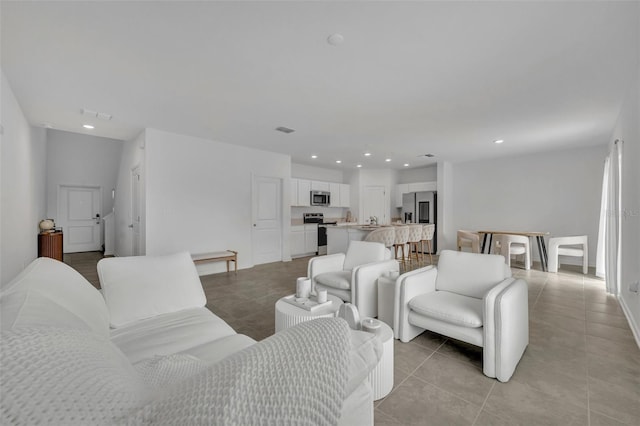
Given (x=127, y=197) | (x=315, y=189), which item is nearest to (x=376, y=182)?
(x=315, y=189)

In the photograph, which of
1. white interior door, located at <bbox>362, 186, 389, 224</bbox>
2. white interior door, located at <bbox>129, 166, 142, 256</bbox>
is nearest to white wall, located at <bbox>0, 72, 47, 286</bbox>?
white interior door, located at <bbox>129, 166, 142, 256</bbox>

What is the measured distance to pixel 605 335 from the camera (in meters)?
2.61

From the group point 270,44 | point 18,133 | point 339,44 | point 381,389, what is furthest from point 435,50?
point 18,133

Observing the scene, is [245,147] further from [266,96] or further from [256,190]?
[266,96]

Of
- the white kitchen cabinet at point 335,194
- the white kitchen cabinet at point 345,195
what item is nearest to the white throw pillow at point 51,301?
the white kitchen cabinet at point 335,194

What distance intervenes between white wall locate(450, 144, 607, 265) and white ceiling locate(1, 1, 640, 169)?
1.74 m

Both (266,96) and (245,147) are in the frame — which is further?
(245,147)

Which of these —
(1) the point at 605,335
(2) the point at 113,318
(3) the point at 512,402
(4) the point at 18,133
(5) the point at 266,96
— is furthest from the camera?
(4) the point at 18,133

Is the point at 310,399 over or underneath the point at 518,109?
underneath

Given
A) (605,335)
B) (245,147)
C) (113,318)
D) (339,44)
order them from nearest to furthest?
(113,318)
(339,44)
(605,335)
(245,147)

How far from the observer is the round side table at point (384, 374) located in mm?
1688

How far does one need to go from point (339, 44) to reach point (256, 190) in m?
4.11

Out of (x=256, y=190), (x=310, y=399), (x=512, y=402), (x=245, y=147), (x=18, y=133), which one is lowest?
(x=512, y=402)

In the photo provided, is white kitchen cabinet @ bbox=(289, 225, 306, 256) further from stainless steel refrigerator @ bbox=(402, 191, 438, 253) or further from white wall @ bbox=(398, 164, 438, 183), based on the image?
white wall @ bbox=(398, 164, 438, 183)
